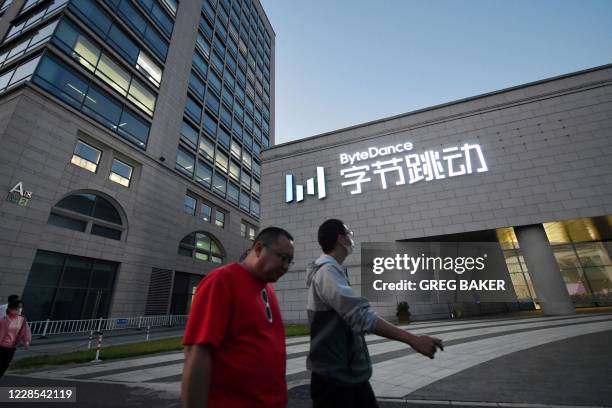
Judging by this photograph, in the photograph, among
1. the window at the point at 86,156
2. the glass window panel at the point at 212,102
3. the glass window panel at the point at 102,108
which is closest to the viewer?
the window at the point at 86,156

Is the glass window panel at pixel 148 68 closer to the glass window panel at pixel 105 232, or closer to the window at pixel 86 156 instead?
the window at pixel 86 156

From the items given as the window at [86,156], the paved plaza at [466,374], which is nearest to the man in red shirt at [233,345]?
the paved plaza at [466,374]

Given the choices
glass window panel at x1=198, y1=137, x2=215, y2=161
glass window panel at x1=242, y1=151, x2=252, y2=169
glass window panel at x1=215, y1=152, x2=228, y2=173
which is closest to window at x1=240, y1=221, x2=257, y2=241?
glass window panel at x1=215, y1=152, x2=228, y2=173

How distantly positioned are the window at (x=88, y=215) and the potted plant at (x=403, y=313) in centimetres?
1845

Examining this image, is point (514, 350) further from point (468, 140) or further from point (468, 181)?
point (468, 140)

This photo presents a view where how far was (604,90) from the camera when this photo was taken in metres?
14.9

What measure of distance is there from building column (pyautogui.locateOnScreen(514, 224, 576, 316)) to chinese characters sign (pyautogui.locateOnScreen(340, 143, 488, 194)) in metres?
4.06

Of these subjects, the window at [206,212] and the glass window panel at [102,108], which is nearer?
the glass window panel at [102,108]

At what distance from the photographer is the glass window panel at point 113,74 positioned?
18656 mm

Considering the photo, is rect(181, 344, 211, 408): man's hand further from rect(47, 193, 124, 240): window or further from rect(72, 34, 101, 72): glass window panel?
rect(72, 34, 101, 72): glass window panel

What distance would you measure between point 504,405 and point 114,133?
23083mm

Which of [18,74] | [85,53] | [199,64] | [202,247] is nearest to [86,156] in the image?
[18,74]

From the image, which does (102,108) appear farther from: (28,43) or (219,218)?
(219,218)

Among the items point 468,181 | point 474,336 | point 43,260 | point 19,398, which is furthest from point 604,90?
point 43,260
